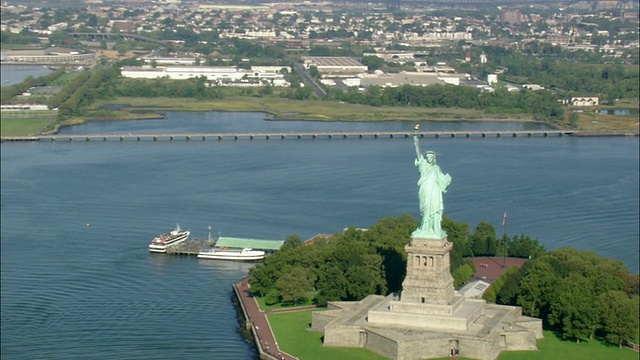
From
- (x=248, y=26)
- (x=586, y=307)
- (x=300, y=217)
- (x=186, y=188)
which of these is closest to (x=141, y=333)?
(x=586, y=307)

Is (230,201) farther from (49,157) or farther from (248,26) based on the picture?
(248,26)

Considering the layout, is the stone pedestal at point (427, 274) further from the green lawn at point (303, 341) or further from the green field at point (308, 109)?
the green field at point (308, 109)

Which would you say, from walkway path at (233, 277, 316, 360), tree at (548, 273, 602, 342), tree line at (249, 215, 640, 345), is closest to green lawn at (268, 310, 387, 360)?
walkway path at (233, 277, 316, 360)

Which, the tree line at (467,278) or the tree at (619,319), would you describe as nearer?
the tree at (619,319)

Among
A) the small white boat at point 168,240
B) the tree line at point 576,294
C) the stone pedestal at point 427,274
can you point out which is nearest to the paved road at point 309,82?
the small white boat at point 168,240

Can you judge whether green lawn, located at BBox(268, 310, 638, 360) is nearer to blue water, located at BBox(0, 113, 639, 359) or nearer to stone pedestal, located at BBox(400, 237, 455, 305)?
blue water, located at BBox(0, 113, 639, 359)

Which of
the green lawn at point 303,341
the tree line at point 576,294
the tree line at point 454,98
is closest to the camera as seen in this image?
the green lawn at point 303,341

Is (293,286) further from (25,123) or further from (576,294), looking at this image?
(25,123)
